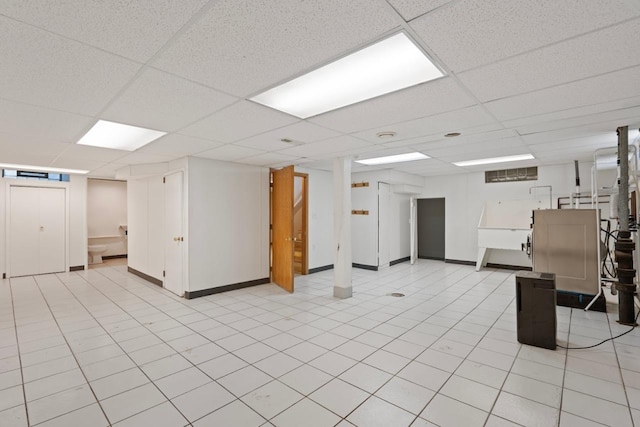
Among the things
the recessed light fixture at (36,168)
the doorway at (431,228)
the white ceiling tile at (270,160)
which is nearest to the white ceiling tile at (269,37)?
the white ceiling tile at (270,160)

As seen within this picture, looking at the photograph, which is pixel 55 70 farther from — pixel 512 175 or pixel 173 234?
pixel 512 175

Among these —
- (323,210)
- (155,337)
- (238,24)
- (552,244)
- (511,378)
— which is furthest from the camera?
(323,210)

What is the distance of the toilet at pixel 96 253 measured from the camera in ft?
29.4

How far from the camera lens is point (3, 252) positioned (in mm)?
6961

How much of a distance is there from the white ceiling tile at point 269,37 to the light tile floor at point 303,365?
2571mm

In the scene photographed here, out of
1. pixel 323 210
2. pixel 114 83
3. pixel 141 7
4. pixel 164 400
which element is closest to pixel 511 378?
pixel 164 400

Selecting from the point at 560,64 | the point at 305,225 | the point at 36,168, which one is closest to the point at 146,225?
the point at 36,168

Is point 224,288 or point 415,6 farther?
point 224,288

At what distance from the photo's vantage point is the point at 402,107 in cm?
296

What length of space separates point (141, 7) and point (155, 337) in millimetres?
3565

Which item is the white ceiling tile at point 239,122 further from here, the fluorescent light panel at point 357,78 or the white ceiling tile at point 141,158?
the white ceiling tile at point 141,158

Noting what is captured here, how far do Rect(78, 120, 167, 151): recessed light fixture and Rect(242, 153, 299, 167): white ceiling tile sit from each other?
1741 mm

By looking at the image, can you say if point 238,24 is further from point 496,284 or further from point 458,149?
point 496,284

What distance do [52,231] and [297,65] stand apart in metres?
8.80
